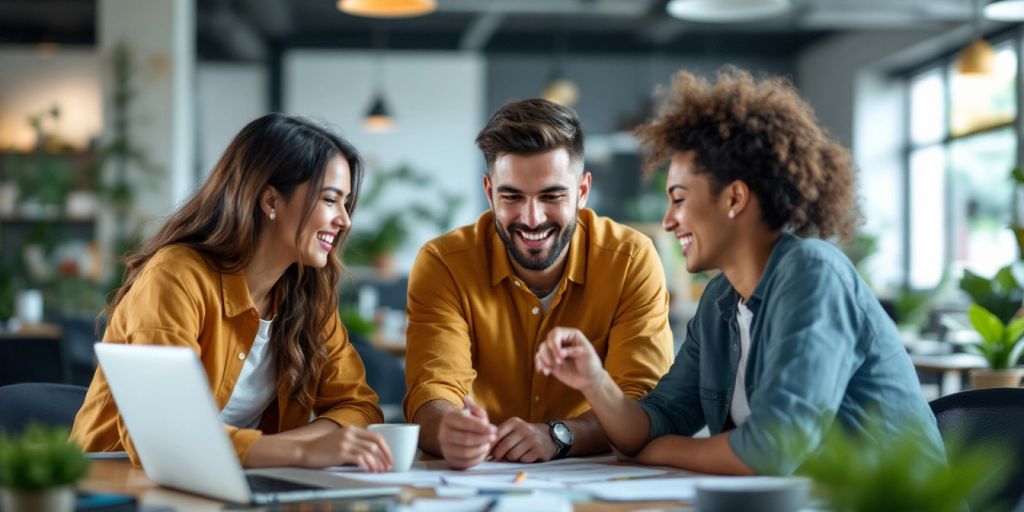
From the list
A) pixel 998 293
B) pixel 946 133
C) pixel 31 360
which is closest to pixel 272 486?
pixel 998 293

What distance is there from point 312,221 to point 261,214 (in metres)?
0.11

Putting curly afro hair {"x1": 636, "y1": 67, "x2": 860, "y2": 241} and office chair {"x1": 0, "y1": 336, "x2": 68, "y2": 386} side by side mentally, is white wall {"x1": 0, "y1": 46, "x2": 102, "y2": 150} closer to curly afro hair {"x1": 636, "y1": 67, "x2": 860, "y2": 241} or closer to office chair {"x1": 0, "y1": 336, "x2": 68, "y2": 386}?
office chair {"x1": 0, "y1": 336, "x2": 68, "y2": 386}

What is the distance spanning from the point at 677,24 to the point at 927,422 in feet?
33.4

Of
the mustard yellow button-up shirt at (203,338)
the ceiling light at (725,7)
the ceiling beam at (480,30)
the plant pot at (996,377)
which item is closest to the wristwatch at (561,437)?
the mustard yellow button-up shirt at (203,338)

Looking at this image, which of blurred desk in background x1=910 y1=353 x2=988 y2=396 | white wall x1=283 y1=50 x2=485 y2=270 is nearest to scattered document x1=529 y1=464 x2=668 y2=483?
blurred desk in background x1=910 y1=353 x2=988 y2=396

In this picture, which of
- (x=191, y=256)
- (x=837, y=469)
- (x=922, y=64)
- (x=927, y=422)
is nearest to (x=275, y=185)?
(x=191, y=256)

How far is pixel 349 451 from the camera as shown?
72.6 inches

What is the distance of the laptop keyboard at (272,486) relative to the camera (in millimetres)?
1641

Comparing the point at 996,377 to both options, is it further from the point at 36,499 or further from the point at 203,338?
the point at 36,499

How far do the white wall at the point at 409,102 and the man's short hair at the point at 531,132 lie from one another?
31.7 ft

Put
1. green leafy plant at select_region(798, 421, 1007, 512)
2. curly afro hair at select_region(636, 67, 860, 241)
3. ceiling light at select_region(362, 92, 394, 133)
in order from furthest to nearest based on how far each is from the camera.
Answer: ceiling light at select_region(362, 92, 394, 133)
curly afro hair at select_region(636, 67, 860, 241)
green leafy plant at select_region(798, 421, 1007, 512)

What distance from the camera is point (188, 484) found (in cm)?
164

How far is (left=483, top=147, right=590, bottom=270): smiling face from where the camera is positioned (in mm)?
2543

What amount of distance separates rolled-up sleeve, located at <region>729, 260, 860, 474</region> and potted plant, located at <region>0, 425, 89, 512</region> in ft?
3.15
